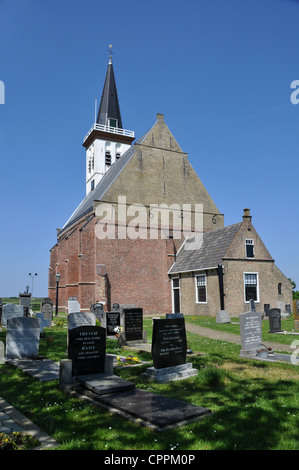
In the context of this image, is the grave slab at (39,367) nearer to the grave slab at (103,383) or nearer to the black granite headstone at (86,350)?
the black granite headstone at (86,350)

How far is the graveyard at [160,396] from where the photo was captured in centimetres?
430

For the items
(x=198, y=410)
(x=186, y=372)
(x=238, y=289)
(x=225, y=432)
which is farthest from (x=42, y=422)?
(x=238, y=289)

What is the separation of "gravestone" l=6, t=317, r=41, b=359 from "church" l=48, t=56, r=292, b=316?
16936mm

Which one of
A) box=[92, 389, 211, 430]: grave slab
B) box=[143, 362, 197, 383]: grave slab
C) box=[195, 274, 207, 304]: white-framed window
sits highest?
box=[195, 274, 207, 304]: white-framed window

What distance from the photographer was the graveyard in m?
4.30

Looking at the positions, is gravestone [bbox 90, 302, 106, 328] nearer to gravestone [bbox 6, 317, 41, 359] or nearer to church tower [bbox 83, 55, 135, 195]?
gravestone [bbox 6, 317, 41, 359]

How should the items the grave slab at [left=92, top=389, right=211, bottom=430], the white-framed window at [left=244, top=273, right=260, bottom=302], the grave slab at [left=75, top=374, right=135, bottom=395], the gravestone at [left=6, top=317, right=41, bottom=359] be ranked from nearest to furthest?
the grave slab at [left=92, top=389, right=211, bottom=430] < the grave slab at [left=75, top=374, right=135, bottom=395] < the gravestone at [left=6, top=317, right=41, bottom=359] < the white-framed window at [left=244, top=273, right=260, bottom=302]

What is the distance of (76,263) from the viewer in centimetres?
3250

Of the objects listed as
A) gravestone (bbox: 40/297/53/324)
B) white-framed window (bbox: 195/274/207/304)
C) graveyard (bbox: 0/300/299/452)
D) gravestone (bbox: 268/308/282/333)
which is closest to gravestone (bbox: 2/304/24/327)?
gravestone (bbox: 40/297/53/324)

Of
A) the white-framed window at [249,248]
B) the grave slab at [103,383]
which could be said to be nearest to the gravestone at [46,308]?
the white-framed window at [249,248]

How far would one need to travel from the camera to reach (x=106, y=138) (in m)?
45.0

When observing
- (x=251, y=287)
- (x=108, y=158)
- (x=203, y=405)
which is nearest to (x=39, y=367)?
(x=203, y=405)

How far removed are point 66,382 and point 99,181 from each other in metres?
38.0

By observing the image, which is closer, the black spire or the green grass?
the green grass
